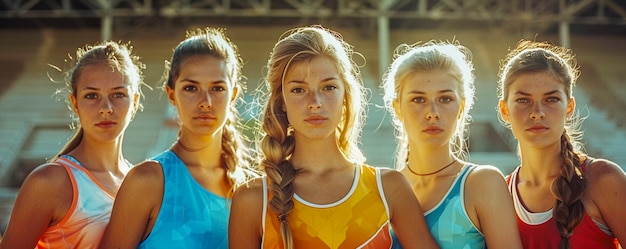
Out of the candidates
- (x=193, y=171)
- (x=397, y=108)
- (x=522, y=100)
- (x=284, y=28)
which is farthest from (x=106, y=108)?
(x=284, y=28)

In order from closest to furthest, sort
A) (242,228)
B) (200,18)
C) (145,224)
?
(242,228)
(145,224)
(200,18)

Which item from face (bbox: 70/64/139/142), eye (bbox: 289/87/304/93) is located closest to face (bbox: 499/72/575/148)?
eye (bbox: 289/87/304/93)

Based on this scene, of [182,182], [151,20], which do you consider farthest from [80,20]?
[182,182]

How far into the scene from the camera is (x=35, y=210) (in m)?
3.15

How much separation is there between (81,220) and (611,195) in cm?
253

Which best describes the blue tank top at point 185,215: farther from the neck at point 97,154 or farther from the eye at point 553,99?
the eye at point 553,99

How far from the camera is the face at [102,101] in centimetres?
343

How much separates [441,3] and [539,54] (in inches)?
873

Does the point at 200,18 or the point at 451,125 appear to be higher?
the point at 200,18

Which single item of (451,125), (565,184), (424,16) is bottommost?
Result: (565,184)

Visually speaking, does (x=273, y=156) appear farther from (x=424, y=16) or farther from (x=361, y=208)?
(x=424, y=16)

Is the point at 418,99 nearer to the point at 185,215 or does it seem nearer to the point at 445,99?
the point at 445,99

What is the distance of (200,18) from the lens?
81.1 ft

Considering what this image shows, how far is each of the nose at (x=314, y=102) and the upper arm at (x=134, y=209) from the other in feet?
2.75
